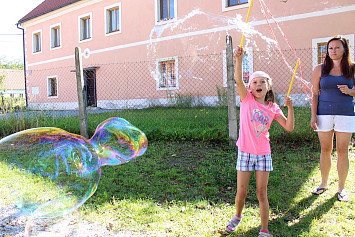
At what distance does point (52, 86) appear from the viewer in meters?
22.1

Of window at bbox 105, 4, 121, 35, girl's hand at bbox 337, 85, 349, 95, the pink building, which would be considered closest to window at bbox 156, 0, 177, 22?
the pink building

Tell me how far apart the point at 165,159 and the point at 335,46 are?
315 cm

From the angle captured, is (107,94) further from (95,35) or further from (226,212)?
(226,212)

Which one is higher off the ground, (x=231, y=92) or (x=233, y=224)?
(x=231, y=92)

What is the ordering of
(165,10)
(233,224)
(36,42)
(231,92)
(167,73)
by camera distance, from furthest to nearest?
(36,42) → (165,10) → (167,73) → (231,92) → (233,224)

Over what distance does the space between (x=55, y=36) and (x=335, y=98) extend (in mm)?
22573

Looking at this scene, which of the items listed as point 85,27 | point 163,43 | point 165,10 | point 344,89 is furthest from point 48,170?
point 85,27

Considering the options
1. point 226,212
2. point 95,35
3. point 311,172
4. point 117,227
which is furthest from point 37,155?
point 95,35

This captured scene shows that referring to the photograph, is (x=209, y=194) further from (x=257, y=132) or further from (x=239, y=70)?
(x=239, y=70)

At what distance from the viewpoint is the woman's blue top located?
338 centimetres

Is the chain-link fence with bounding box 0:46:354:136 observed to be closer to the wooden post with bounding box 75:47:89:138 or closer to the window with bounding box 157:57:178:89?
the window with bounding box 157:57:178:89

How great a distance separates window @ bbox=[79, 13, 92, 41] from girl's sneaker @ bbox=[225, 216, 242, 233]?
62.9 ft

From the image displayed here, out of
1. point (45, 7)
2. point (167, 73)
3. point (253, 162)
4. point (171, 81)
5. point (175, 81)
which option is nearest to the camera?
point (253, 162)

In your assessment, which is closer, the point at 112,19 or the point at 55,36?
the point at 112,19
